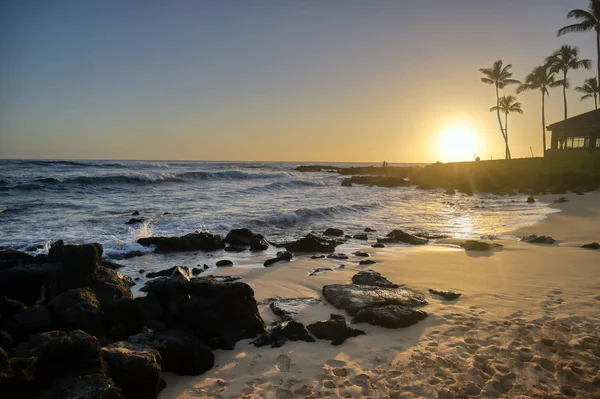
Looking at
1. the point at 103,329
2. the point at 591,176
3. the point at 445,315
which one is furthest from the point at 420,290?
the point at 591,176

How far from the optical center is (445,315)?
598cm

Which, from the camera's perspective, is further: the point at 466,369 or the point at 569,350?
the point at 569,350

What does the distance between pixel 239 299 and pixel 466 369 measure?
10.3 ft

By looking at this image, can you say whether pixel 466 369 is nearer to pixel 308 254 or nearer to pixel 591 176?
pixel 308 254

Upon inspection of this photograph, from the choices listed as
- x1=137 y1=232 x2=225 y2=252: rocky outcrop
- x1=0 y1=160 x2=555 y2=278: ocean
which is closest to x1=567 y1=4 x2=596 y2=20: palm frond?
x1=0 y1=160 x2=555 y2=278: ocean

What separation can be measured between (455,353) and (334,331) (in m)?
1.56

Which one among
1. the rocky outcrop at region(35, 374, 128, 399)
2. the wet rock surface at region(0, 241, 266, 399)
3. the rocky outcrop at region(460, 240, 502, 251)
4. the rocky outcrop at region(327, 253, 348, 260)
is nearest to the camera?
the rocky outcrop at region(35, 374, 128, 399)

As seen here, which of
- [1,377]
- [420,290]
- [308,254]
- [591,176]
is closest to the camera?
[1,377]

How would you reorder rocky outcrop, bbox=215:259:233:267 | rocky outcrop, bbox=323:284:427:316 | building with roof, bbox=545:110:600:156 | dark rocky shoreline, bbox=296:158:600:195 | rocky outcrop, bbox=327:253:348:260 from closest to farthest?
rocky outcrop, bbox=323:284:427:316 → rocky outcrop, bbox=215:259:233:267 → rocky outcrop, bbox=327:253:348:260 → dark rocky shoreline, bbox=296:158:600:195 → building with roof, bbox=545:110:600:156

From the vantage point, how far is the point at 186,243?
1202 centimetres

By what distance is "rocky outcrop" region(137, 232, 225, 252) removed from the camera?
11922 mm

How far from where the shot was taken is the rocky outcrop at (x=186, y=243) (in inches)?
469

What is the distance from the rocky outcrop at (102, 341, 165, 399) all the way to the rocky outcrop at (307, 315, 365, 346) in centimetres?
219

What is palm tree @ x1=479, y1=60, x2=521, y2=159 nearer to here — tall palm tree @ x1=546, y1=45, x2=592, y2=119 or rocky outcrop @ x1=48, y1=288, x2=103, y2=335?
tall palm tree @ x1=546, y1=45, x2=592, y2=119
